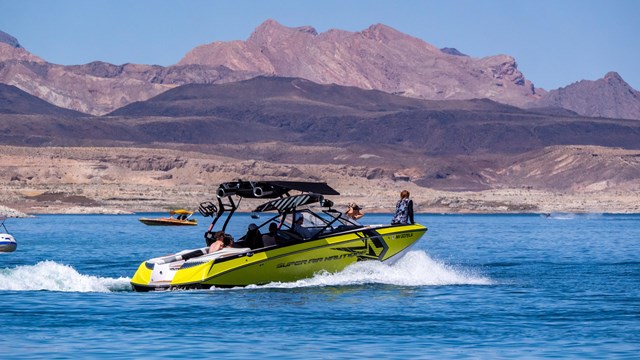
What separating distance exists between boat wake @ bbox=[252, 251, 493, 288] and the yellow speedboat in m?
0.19

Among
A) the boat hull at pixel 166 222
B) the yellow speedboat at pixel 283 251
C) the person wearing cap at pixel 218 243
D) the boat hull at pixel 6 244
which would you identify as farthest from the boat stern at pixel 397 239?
the boat hull at pixel 166 222

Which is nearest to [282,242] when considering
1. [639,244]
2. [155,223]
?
[639,244]

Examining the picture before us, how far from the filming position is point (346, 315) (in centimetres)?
2856

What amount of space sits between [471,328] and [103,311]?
329 inches

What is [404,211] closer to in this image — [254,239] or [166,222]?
[254,239]

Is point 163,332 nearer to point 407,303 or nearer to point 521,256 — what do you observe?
point 407,303

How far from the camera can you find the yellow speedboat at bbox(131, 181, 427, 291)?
31703mm

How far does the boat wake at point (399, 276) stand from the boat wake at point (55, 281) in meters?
4.68

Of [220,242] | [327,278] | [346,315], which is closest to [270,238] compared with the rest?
[220,242]

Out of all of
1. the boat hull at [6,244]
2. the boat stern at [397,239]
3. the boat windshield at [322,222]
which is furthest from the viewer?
the boat hull at [6,244]

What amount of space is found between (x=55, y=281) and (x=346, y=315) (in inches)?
383

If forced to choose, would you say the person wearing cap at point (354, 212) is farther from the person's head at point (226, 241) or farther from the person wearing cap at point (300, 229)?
the person's head at point (226, 241)

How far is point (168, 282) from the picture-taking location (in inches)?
1247

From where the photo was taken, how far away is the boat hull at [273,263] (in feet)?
104
